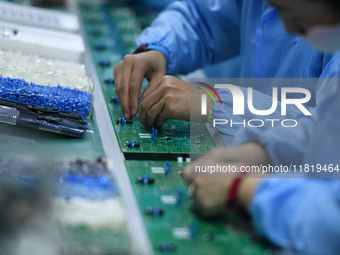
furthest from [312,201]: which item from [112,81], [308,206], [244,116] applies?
[112,81]

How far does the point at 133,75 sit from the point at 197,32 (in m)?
0.74

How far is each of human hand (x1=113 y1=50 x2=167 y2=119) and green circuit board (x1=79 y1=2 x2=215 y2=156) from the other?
2.4 inches

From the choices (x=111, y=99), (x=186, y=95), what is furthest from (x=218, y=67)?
(x=186, y=95)

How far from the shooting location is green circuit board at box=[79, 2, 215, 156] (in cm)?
186

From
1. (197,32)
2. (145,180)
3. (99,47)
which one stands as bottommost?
(99,47)

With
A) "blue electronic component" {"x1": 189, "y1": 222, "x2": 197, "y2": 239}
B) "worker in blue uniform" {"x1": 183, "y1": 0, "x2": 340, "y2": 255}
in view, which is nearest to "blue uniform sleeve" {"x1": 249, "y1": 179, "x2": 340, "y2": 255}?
"worker in blue uniform" {"x1": 183, "y1": 0, "x2": 340, "y2": 255}

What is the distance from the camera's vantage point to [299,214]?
1187 mm

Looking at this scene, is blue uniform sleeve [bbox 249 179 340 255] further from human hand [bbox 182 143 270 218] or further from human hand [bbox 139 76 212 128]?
human hand [bbox 139 76 212 128]

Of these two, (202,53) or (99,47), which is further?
(99,47)

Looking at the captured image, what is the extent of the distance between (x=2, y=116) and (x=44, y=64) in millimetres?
622

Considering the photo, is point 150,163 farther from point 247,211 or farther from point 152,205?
point 247,211

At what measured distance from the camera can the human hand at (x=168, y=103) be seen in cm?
194

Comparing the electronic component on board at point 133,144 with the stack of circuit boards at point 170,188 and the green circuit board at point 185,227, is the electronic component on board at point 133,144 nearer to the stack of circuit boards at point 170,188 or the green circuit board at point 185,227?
the stack of circuit boards at point 170,188

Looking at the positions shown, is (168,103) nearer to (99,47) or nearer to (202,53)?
(202,53)
